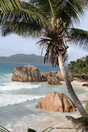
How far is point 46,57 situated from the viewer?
8289mm

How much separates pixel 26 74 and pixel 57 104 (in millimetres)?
27962

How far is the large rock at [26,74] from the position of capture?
42.3 metres

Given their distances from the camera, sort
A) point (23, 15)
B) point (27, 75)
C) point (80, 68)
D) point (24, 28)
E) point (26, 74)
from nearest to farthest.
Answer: point (23, 15)
point (24, 28)
point (80, 68)
point (26, 74)
point (27, 75)

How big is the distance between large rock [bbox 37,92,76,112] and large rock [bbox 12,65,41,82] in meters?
26.6

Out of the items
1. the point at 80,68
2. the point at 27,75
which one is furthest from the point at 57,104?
the point at 27,75

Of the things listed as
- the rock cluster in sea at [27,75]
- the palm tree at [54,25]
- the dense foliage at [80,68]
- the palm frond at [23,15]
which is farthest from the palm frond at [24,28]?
the rock cluster in sea at [27,75]

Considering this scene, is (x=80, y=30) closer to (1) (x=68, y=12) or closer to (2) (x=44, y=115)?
(1) (x=68, y=12)

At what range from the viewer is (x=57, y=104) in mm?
15234

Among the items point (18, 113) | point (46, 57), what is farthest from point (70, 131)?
point (18, 113)

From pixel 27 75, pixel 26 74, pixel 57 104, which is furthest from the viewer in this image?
pixel 27 75

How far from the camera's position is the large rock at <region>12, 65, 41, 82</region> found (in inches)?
1666

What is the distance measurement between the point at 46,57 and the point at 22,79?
Answer: 34.2 metres

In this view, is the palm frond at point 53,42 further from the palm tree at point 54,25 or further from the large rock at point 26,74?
the large rock at point 26,74

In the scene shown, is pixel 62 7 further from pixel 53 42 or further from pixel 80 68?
pixel 80 68
